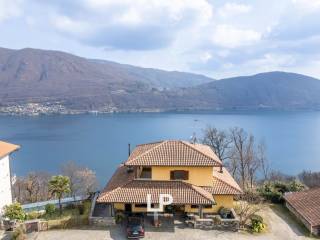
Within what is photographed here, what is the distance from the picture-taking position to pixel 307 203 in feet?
111

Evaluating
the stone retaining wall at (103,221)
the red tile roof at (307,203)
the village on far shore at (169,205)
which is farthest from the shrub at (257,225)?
the stone retaining wall at (103,221)

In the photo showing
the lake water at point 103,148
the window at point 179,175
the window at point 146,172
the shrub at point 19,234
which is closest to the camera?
the shrub at point 19,234

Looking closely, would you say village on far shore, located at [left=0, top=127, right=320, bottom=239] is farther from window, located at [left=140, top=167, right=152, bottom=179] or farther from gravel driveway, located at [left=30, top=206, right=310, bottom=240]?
gravel driveway, located at [left=30, top=206, right=310, bottom=240]

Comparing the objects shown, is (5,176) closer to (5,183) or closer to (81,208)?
(5,183)

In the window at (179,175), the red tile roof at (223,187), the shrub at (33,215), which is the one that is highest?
the window at (179,175)

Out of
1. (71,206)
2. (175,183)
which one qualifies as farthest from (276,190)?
(71,206)

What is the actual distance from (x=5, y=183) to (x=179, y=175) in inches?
656

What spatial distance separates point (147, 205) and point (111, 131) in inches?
6557

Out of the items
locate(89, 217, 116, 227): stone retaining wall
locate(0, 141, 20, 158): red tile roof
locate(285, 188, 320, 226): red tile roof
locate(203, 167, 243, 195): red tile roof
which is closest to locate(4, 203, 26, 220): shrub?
locate(0, 141, 20, 158): red tile roof

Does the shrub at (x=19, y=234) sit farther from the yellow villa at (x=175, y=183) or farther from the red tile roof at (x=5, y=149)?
Answer: the red tile roof at (x=5, y=149)

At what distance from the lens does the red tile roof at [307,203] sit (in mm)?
31131

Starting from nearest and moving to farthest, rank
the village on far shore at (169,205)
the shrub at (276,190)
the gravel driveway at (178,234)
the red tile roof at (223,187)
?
the gravel driveway at (178,234), the village on far shore at (169,205), the red tile roof at (223,187), the shrub at (276,190)

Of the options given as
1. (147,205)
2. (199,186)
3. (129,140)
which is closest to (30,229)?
(147,205)

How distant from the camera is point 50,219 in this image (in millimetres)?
31875
